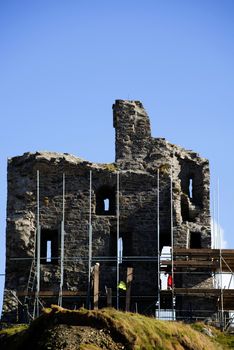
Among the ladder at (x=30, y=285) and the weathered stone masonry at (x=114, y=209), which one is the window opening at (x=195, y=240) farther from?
the ladder at (x=30, y=285)

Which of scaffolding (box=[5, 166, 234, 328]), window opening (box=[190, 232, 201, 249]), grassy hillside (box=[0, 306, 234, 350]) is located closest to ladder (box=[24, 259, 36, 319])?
scaffolding (box=[5, 166, 234, 328])

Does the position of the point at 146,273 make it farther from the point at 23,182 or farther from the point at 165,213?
the point at 23,182

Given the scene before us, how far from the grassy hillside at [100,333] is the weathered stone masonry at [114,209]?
8.57 m

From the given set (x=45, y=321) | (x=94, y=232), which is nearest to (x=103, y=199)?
(x=94, y=232)

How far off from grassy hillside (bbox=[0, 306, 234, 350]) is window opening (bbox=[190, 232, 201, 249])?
32.4 feet

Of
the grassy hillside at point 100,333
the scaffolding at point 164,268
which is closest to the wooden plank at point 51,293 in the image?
the scaffolding at point 164,268

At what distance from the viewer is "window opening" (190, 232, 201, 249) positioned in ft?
133

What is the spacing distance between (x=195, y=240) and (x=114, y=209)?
3046 millimetres

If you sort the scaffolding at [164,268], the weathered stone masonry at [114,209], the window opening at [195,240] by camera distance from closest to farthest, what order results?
the scaffolding at [164,268] < the weathered stone masonry at [114,209] < the window opening at [195,240]

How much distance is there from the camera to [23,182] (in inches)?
1615

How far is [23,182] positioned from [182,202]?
5647 mm

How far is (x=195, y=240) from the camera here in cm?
4094

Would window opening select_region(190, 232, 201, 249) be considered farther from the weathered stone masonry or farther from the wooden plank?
the wooden plank

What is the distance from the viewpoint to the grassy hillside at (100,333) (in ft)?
92.6
